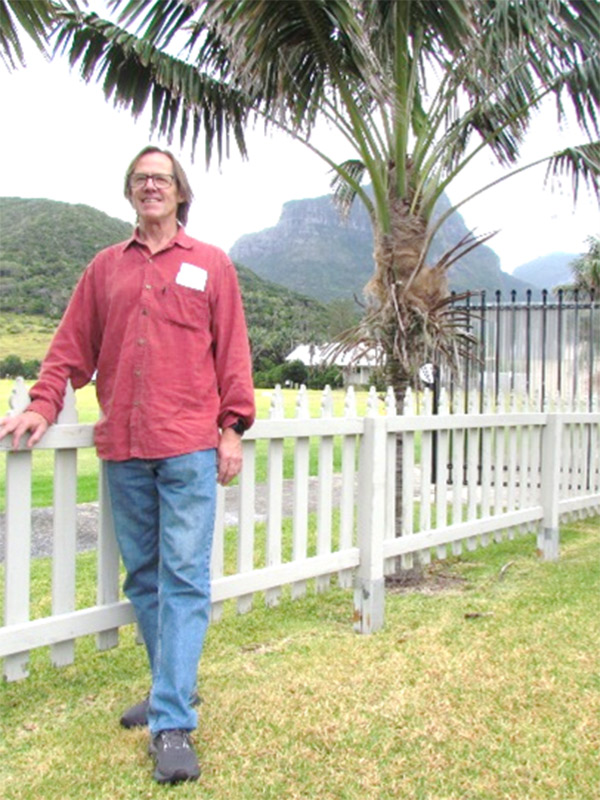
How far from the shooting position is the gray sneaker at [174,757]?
2535 millimetres

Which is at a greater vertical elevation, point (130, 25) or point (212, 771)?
point (130, 25)

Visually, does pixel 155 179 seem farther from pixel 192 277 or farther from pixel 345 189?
pixel 345 189

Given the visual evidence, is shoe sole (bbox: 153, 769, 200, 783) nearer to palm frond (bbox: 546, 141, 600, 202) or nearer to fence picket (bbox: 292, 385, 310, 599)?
fence picket (bbox: 292, 385, 310, 599)

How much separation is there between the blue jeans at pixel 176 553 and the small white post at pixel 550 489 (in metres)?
3.99

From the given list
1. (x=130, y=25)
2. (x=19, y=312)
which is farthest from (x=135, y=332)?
(x=19, y=312)

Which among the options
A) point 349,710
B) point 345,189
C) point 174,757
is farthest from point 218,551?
point 345,189

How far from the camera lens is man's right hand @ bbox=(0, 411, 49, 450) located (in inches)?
105

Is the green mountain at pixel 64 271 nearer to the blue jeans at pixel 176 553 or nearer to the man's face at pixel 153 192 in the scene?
the man's face at pixel 153 192

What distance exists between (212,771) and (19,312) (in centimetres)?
4867

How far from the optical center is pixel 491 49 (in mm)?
5176

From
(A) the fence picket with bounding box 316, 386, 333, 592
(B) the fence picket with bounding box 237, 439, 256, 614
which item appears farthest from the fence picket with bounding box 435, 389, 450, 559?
(B) the fence picket with bounding box 237, 439, 256, 614

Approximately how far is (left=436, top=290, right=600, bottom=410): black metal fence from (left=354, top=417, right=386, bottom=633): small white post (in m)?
5.13

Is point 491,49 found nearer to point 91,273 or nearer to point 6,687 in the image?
point 91,273

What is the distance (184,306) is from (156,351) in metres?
0.19
